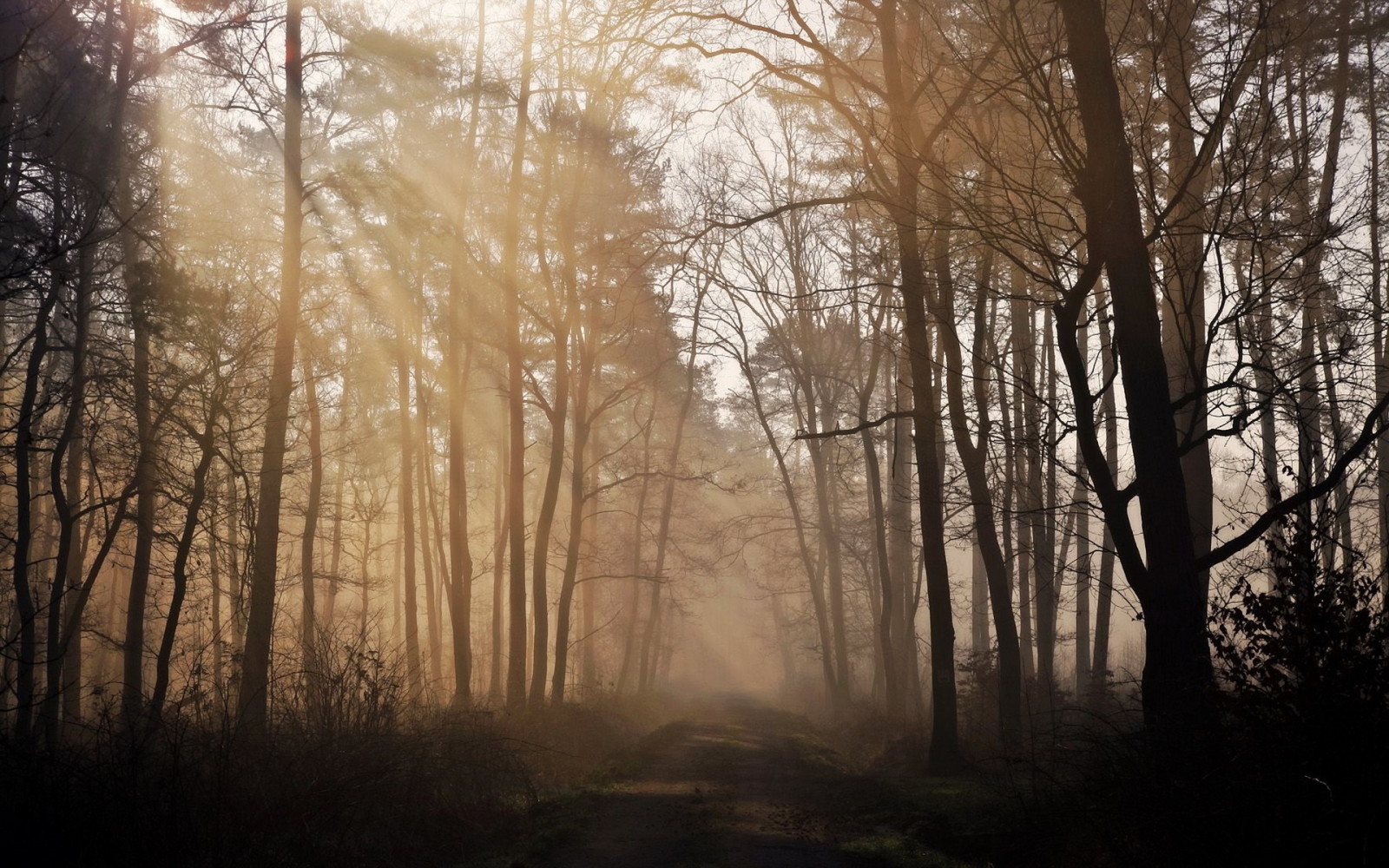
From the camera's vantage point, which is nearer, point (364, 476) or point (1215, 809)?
point (1215, 809)

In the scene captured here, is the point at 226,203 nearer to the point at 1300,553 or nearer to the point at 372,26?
the point at 372,26

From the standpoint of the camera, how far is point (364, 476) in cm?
2783

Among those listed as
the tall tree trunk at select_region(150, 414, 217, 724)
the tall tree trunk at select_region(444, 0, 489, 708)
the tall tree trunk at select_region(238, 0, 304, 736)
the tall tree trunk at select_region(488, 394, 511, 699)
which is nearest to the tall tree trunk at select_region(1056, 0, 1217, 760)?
the tall tree trunk at select_region(150, 414, 217, 724)

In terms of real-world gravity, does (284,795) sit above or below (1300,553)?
below

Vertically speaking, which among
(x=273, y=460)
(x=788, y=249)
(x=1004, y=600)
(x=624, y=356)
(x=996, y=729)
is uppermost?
(x=788, y=249)

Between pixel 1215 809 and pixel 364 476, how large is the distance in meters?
26.1

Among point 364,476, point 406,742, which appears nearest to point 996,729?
point 406,742

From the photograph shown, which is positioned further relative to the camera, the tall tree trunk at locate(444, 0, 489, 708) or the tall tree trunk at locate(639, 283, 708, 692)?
the tall tree trunk at locate(639, 283, 708, 692)

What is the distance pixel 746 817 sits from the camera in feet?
30.1

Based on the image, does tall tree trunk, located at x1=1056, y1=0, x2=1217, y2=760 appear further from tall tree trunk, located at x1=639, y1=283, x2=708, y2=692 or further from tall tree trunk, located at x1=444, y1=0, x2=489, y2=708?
tall tree trunk, located at x1=639, y1=283, x2=708, y2=692

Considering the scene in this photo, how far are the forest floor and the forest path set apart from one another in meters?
0.01

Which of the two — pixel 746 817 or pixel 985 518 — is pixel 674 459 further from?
pixel 746 817

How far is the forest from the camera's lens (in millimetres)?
6262

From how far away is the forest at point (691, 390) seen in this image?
626 centimetres
